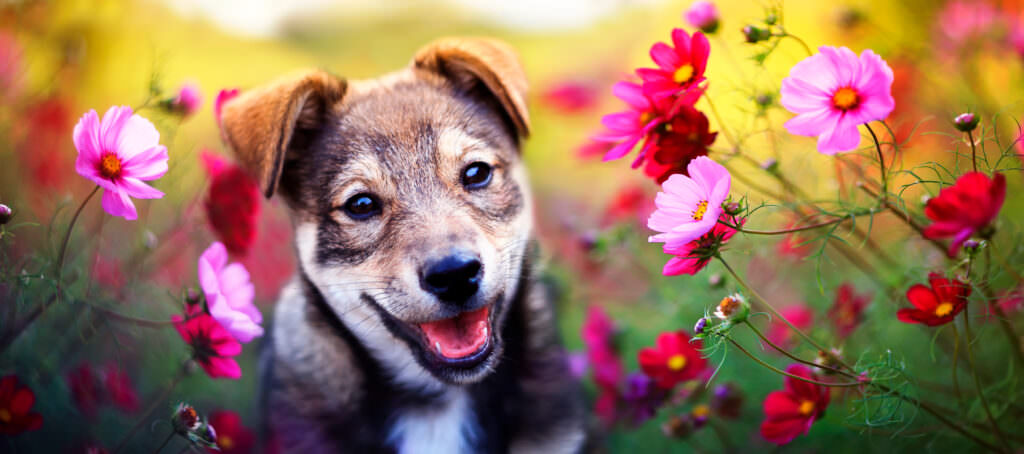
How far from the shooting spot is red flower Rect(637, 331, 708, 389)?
2.43m

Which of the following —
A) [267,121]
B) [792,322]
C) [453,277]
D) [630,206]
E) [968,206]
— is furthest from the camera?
[630,206]

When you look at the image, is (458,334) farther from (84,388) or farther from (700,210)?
(84,388)

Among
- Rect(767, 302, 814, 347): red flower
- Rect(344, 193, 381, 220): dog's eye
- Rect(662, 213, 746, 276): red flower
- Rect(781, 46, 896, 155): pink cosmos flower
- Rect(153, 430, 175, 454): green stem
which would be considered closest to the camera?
Rect(781, 46, 896, 155): pink cosmos flower

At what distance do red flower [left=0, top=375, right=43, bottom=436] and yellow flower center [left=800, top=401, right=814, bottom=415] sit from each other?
8.12 feet

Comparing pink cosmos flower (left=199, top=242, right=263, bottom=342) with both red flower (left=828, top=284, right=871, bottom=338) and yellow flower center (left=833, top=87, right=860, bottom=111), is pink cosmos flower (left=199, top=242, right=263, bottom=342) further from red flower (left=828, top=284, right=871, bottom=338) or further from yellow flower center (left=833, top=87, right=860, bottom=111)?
red flower (left=828, top=284, right=871, bottom=338)

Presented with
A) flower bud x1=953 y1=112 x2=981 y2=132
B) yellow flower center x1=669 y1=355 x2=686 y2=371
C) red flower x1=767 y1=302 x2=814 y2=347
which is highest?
flower bud x1=953 y1=112 x2=981 y2=132

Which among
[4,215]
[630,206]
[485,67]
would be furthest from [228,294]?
[630,206]

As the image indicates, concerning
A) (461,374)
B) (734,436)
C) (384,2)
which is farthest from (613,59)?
(461,374)

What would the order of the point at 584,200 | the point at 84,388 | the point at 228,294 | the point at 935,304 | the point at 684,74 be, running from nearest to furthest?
1. the point at 935,304
2. the point at 684,74
3. the point at 228,294
4. the point at 84,388
5. the point at 584,200

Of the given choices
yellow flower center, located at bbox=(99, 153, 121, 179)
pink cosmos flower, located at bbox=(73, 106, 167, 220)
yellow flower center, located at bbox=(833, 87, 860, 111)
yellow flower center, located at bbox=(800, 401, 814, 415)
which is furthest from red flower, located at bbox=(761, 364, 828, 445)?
yellow flower center, located at bbox=(99, 153, 121, 179)

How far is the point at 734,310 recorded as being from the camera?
5.73 ft

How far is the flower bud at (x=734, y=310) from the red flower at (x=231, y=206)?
1837 mm

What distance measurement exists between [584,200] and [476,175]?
313 cm

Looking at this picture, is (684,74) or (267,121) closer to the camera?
(684,74)
